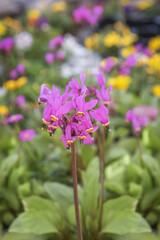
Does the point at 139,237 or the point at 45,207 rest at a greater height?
the point at 45,207

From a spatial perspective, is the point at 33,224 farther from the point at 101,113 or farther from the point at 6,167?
the point at 101,113

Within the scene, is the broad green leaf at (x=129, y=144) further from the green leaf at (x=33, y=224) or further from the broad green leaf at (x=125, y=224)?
the green leaf at (x=33, y=224)

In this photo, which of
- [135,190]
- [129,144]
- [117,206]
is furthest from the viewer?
[129,144]

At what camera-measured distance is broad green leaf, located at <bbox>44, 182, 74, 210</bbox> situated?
4.70ft

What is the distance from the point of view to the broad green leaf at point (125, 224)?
1.24 meters

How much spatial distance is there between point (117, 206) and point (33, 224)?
1.25 feet

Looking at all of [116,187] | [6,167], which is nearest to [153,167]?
[116,187]

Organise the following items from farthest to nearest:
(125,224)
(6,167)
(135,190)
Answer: (6,167) < (135,190) < (125,224)

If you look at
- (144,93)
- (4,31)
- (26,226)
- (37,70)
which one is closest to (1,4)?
(4,31)

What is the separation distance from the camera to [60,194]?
1.44m

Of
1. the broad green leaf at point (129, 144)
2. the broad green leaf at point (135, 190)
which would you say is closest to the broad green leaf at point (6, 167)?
the broad green leaf at point (135, 190)

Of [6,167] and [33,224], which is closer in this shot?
[33,224]

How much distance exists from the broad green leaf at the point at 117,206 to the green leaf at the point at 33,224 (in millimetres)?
237

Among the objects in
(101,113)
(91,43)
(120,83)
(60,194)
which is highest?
(91,43)
